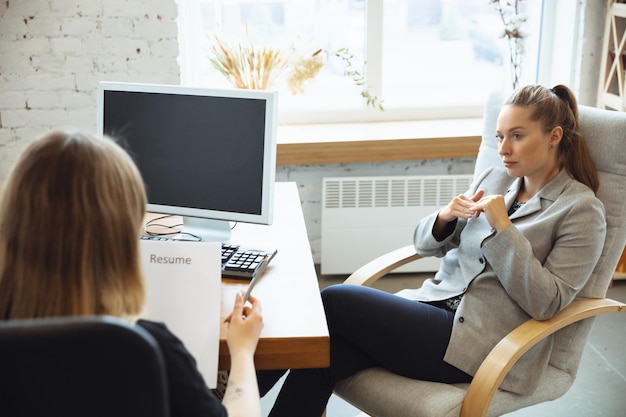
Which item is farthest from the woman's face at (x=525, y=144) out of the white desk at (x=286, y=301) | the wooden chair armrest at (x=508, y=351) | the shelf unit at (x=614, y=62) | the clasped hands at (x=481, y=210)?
the shelf unit at (x=614, y=62)

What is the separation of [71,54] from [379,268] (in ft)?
5.56

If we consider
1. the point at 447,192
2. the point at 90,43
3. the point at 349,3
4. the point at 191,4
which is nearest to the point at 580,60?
the point at 447,192

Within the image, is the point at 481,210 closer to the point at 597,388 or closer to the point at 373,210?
the point at 597,388

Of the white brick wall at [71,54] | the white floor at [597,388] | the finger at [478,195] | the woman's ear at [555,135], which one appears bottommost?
the white floor at [597,388]

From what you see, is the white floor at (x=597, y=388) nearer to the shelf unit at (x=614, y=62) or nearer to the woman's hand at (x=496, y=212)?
the woman's hand at (x=496, y=212)

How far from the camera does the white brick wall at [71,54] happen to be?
9.37 ft

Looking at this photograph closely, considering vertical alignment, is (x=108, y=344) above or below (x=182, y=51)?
below

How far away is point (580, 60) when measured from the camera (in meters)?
3.19

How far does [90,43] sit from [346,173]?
4.09 ft

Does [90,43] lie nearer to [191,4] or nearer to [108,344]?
[191,4]

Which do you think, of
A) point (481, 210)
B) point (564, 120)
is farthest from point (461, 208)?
point (564, 120)

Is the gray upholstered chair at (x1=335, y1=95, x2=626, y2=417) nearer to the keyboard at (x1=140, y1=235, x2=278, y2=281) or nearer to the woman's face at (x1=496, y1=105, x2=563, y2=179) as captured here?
the woman's face at (x1=496, y1=105, x2=563, y2=179)

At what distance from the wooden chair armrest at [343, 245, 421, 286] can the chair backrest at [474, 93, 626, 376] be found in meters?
0.49

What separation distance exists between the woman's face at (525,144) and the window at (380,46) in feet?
4.89
